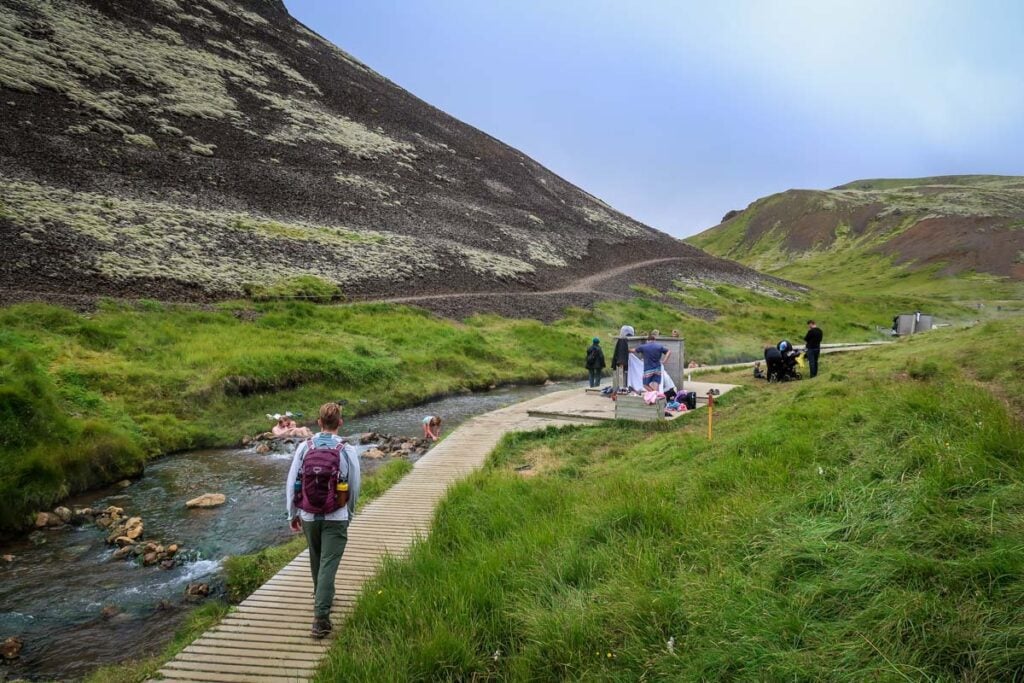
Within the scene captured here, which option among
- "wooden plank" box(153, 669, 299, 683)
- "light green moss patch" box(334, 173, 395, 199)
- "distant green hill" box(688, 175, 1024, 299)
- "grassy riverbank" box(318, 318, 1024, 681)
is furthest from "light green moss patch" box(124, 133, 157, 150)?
"distant green hill" box(688, 175, 1024, 299)

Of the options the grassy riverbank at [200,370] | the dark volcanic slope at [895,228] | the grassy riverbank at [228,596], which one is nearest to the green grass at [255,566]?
the grassy riverbank at [228,596]

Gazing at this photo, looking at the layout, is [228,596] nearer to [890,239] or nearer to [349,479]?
[349,479]

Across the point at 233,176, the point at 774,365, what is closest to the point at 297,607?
the point at 774,365

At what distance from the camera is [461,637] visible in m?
4.55

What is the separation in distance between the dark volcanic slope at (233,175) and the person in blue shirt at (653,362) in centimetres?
1817

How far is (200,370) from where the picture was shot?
16.9 meters

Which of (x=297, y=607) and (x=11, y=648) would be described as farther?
(x=11, y=648)

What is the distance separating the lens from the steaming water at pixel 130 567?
20.3 ft

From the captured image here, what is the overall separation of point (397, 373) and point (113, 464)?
10.5 meters

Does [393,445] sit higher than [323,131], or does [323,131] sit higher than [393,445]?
[323,131]

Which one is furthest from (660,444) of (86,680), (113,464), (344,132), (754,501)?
(344,132)

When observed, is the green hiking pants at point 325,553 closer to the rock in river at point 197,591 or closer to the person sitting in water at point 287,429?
the rock in river at point 197,591

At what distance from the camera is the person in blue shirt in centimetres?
1493

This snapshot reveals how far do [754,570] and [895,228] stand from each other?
428 feet
